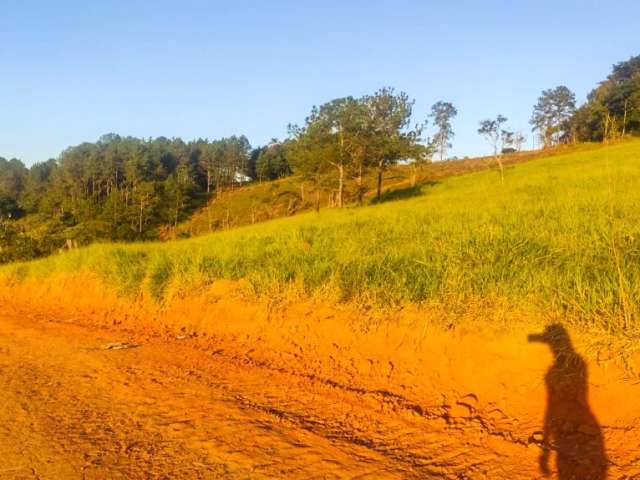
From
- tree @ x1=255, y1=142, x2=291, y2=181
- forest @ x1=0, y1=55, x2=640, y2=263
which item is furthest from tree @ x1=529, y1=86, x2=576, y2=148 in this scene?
tree @ x1=255, y1=142, x2=291, y2=181

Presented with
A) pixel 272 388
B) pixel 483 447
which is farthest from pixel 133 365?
pixel 483 447

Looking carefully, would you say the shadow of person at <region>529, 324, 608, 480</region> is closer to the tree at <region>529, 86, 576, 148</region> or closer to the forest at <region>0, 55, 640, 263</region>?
the forest at <region>0, 55, 640, 263</region>

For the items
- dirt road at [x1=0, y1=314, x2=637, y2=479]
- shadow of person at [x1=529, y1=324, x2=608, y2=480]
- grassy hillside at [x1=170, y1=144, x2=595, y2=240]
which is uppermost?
grassy hillside at [x1=170, y1=144, x2=595, y2=240]

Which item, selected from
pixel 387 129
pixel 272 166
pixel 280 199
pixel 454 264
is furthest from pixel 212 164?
pixel 454 264

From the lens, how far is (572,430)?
3373mm

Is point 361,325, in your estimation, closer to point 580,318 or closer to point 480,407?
point 480,407

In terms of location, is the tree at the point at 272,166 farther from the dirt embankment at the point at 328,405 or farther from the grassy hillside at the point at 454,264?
the dirt embankment at the point at 328,405

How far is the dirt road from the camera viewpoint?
3.01 metres

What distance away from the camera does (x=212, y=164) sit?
89750 millimetres

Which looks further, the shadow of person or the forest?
the forest

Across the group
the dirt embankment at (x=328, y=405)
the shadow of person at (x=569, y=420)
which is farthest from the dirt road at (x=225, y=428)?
the shadow of person at (x=569, y=420)

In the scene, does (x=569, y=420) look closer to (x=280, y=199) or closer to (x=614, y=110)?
(x=280, y=199)

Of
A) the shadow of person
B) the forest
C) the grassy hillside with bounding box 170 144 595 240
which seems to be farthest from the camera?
the grassy hillside with bounding box 170 144 595 240

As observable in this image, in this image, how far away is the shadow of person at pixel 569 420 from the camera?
2.96 meters
